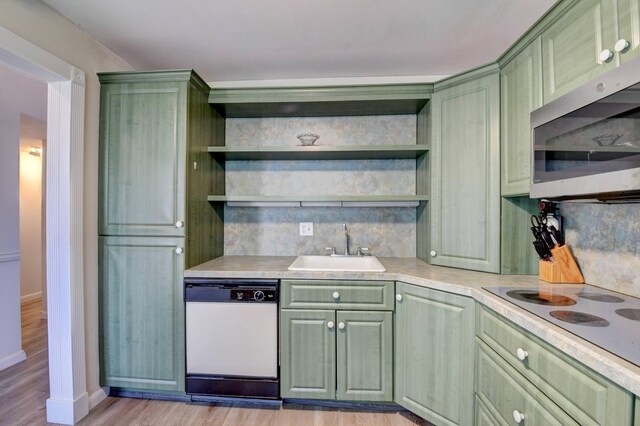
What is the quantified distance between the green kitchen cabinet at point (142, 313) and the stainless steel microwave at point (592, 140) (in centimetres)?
204

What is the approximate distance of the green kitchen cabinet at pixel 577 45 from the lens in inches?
42.6

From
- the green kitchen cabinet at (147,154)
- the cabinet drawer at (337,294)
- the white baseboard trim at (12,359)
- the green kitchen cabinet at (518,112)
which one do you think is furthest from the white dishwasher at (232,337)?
the white baseboard trim at (12,359)

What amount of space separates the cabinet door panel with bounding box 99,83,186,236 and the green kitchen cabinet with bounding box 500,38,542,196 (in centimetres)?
197

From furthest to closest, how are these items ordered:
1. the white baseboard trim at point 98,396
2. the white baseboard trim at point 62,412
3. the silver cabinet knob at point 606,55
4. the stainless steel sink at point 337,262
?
the stainless steel sink at point 337,262, the white baseboard trim at point 98,396, the white baseboard trim at point 62,412, the silver cabinet knob at point 606,55

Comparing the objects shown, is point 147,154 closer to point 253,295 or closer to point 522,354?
point 253,295

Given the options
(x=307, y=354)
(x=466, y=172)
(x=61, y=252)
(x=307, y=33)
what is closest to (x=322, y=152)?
(x=307, y=33)

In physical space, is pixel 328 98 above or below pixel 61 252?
above

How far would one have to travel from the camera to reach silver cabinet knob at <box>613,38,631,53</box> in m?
0.99

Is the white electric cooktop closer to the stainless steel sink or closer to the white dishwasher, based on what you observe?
the stainless steel sink

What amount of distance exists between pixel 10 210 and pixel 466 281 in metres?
3.63

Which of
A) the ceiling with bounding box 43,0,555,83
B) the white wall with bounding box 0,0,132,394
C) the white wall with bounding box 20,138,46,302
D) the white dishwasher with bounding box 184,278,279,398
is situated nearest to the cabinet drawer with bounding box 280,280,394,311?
the white dishwasher with bounding box 184,278,279,398

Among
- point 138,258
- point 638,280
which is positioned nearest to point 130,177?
point 138,258

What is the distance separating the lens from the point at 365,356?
5.87ft

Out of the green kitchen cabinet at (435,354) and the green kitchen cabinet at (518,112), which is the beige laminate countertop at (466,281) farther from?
the green kitchen cabinet at (518,112)
